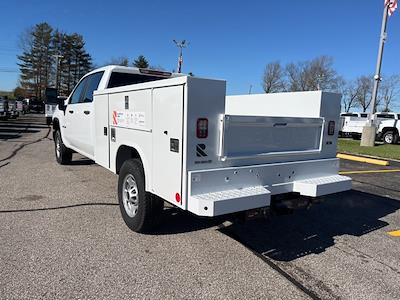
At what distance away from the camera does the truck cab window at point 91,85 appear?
5941mm

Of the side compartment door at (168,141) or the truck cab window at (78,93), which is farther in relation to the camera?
the truck cab window at (78,93)

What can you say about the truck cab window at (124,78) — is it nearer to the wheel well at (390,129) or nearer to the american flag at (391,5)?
the american flag at (391,5)

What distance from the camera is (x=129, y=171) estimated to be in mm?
4277

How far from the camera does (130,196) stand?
4.39 meters

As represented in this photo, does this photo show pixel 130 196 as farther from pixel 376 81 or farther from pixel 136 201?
pixel 376 81

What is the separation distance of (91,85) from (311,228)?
14.5ft

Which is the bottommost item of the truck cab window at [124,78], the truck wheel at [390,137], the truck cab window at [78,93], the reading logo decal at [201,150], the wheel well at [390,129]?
the truck wheel at [390,137]

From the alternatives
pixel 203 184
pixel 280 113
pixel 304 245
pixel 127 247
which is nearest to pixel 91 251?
pixel 127 247

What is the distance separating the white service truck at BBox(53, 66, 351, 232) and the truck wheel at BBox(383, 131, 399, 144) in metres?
19.7

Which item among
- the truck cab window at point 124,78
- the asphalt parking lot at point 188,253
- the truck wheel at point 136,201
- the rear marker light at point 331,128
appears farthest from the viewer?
the truck cab window at point 124,78

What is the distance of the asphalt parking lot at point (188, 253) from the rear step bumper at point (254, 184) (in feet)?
2.23

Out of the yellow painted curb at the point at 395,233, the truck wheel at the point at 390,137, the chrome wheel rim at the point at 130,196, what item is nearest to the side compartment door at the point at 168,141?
the chrome wheel rim at the point at 130,196

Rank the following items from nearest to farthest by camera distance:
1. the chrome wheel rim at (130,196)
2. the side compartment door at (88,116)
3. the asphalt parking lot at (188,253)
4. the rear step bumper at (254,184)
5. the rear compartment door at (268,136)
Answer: the asphalt parking lot at (188,253), the rear step bumper at (254,184), the rear compartment door at (268,136), the chrome wheel rim at (130,196), the side compartment door at (88,116)

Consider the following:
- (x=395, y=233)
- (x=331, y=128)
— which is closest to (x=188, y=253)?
(x=331, y=128)
